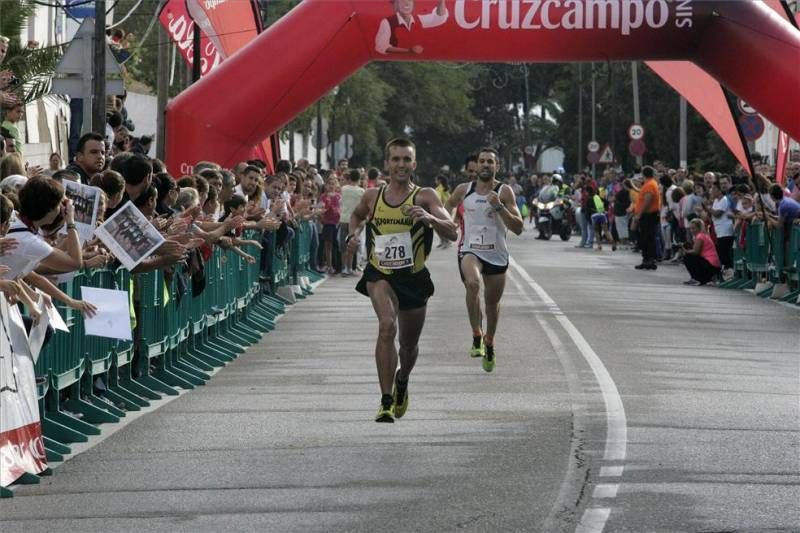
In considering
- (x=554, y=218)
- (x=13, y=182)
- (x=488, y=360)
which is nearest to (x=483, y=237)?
(x=488, y=360)

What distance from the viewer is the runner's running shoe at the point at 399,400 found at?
41.2 ft

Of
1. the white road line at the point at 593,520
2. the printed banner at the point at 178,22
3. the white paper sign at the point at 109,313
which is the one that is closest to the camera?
the white road line at the point at 593,520

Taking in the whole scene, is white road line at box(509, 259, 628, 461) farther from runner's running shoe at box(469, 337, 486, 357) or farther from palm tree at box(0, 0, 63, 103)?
palm tree at box(0, 0, 63, 103)

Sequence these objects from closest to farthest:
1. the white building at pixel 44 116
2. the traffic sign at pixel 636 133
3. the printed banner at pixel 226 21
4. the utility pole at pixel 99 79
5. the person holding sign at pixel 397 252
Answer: the person holding sign at pixel 397 252
the utility pole at pixel 99 79
the printed banner at pixel 226 21
the white building at pixel 44 116
the traffic sign at pixel 636 133

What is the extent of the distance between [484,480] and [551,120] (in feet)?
422

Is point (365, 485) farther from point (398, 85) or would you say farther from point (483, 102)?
point (483, 102)

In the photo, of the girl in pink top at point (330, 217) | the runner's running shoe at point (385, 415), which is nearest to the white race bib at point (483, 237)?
the runner's running shoe at point (385, 415)

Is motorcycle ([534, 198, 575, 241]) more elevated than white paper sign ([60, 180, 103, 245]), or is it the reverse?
white paper sign ([60, 180, 103, 245])

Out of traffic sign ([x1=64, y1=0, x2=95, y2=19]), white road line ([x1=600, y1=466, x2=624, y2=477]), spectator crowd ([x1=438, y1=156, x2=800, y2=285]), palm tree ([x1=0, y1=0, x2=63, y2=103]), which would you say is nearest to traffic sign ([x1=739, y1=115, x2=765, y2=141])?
spectator crowd ([x1=438, y1=156, x2=800, y2=285])

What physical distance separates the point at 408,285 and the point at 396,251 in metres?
0.23

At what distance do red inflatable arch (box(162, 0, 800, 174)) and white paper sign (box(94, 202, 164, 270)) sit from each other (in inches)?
400

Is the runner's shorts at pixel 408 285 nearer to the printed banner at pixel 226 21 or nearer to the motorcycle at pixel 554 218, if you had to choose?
the printed banner at pixel 226 21

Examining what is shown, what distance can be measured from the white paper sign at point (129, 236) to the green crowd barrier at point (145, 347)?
0.33 m

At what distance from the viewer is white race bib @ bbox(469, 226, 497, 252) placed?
55.7 ft
